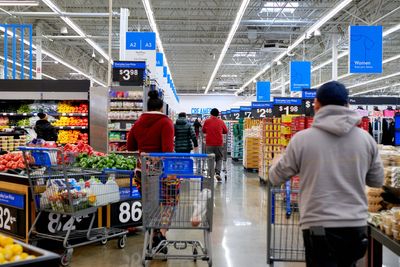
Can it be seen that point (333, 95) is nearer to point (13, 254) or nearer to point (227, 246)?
point (13, 254)

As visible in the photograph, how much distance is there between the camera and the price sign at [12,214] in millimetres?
4879

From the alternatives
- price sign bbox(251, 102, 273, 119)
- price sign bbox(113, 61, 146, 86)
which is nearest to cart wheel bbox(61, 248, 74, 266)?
price sign bbox(113, 61, 146, 86)

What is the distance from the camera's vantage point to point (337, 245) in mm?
2320

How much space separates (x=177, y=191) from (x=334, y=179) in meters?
1.99

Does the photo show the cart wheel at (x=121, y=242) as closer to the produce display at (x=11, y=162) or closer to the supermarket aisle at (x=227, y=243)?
the supermarket aisle at (x=227, y=243)

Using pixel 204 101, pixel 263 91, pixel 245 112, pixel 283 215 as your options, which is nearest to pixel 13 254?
pixel 283 215

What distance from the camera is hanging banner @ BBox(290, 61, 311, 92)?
1811 cm

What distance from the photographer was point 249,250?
16.8 ft

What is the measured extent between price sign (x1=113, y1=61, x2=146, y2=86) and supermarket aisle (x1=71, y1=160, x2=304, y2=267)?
10.4ft

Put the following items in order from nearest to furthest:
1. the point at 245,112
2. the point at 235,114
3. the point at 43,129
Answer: the point at 43,129 < the point at 245,112 < the point at 235,114

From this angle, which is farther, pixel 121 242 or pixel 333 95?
pixel 121 242

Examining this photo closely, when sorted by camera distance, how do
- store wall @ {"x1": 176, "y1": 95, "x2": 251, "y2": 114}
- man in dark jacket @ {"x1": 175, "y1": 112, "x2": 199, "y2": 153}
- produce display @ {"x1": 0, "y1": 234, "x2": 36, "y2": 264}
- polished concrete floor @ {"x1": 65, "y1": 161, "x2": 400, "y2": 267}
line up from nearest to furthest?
1. produce display @ {"x1": 0, "y1": 234, "x2": 36, "y2": 264}
2. polished concrete floor @ {"x1": 65, "y1": 161, "x2": 400, "y2": 267}
3. man in dark jacket @ {"x1": 175, "y1": 112, "x2": 199, "y2": 153}
4. store wall @ {"x1": 176, "y1": 95, "x2": 251, "y2": 114}

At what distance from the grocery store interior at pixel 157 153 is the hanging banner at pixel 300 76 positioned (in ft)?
0.16

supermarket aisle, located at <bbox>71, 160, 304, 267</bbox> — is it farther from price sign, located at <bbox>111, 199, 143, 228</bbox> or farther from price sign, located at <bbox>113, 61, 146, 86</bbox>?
price sign, located at <bbox>113, 61, 146, 86</bbox>
